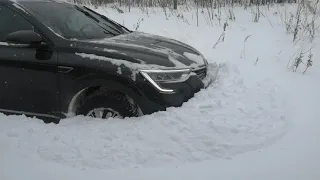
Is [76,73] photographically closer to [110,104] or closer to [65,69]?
[65,69]

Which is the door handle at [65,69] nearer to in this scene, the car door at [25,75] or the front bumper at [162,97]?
the car door at [25,75]

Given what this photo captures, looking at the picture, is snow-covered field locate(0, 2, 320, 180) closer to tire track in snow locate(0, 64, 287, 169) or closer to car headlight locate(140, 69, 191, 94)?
tire track in snow locate(0, 64, 287, 169)

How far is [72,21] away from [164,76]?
1.47 metres

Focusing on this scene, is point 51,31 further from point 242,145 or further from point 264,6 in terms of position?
point 264,6

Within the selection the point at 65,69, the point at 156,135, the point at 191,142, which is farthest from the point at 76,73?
the point at 191,142

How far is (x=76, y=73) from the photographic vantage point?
351cm

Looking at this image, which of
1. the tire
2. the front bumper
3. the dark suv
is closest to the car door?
the dark suv

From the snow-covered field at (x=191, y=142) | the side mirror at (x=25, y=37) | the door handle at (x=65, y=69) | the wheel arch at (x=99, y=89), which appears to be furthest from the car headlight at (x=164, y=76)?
the side mirror at (x=25, y=37)

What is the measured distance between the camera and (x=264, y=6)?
10.2m

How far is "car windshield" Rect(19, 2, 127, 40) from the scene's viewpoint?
3814 millimetres

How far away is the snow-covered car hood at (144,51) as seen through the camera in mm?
3582

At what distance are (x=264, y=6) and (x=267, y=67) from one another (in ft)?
16.6

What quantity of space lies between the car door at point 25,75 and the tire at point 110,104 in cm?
36

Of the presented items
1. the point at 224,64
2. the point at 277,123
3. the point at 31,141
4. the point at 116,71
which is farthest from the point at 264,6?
the point at 31,141
